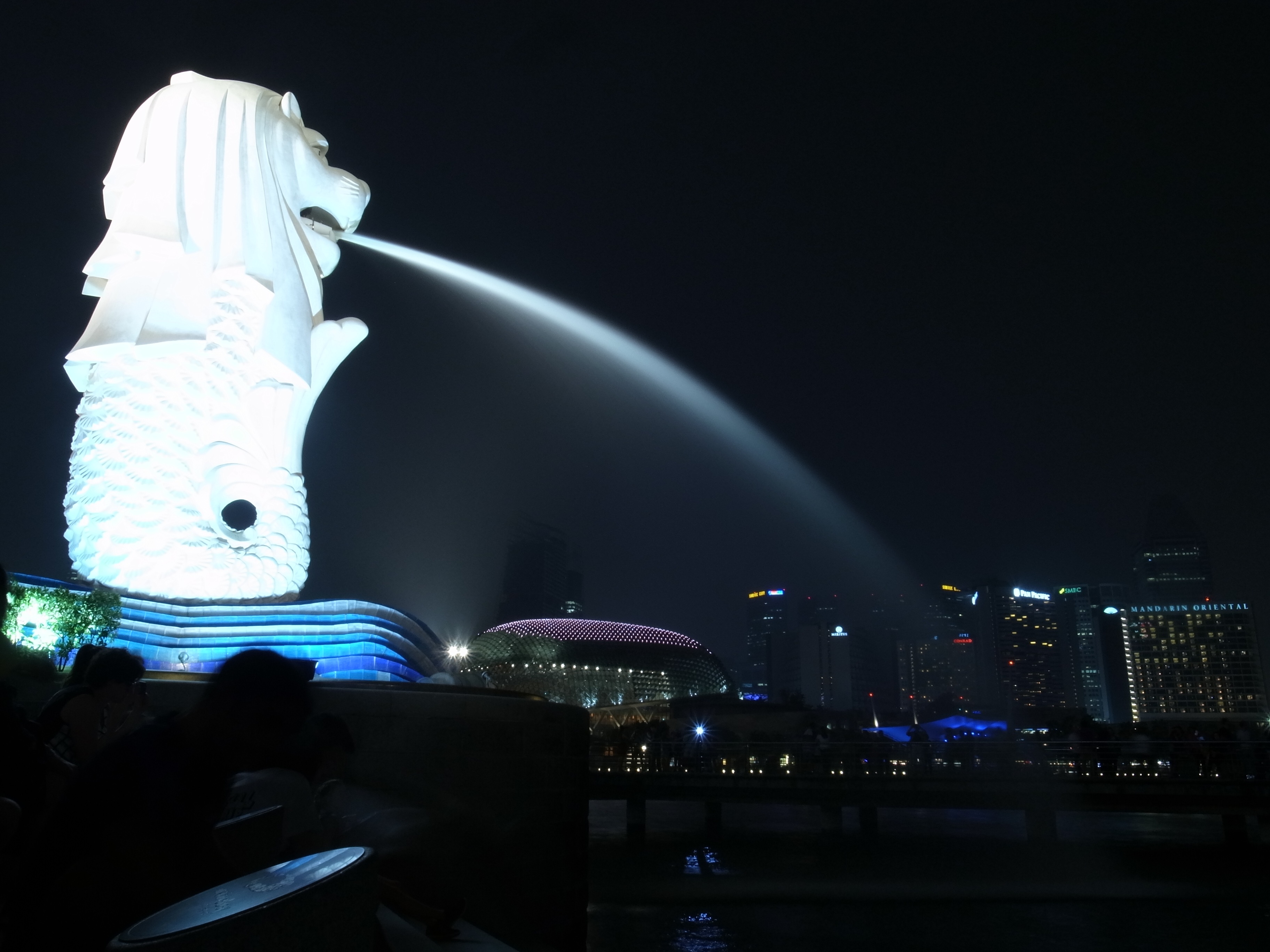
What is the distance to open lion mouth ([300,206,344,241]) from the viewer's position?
2078 centimetres

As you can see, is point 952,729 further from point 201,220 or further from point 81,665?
point 81,665

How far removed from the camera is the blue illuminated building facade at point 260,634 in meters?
16.9

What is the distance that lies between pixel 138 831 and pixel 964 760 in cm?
2055

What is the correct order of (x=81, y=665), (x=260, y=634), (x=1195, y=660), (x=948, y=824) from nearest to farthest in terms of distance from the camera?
(x=81, y=665)
(x=260, y=634)
(x=948, y=824)
(x=1195, y=660)

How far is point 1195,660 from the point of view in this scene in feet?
406

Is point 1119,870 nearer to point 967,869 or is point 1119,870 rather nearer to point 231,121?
point 967,869

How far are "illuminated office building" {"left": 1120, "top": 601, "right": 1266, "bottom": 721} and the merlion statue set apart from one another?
4914 inches

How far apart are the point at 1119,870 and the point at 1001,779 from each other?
8.27 ft

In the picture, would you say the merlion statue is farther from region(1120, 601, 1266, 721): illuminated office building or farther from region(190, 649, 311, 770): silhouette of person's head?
Result: region(1120, 601, 1266, 721): illuminated office building

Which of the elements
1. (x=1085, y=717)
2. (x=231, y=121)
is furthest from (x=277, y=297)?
(x=1085, y=717)

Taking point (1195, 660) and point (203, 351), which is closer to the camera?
point (203, 351)

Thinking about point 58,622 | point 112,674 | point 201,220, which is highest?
point 201,220

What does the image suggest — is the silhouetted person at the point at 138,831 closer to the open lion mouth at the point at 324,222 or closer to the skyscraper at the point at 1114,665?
the open lion mouth at the point at 324,222

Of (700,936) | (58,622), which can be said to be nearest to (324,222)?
(58,622)
